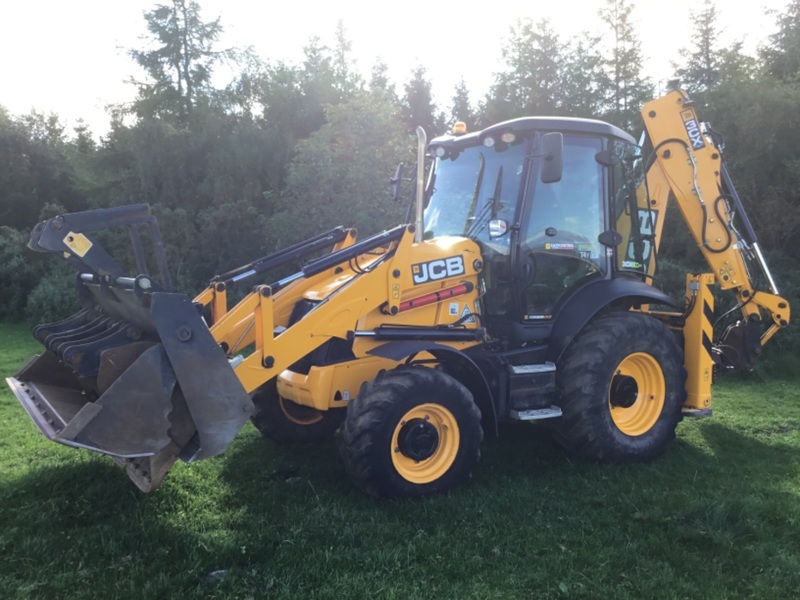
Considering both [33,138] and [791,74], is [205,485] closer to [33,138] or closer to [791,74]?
[791,74]

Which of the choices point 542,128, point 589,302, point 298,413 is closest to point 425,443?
point 298,413

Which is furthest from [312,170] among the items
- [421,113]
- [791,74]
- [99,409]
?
[421,113]

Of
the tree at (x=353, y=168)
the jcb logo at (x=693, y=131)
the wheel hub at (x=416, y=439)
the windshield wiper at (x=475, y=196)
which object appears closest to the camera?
the wheel hub at (x=416, y=439)

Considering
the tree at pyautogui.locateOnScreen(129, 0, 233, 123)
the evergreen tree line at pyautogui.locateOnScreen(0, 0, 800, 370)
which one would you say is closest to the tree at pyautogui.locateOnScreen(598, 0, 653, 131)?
the evergreen tree line at pyautogui.locateOnScreen(0, 0, 800, 370)

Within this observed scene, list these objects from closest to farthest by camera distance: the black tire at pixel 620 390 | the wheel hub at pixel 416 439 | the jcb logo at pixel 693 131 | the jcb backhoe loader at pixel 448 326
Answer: the jcb backhoe loader at pixel 448 326
the wheel hub at pixel 416 439
the black tire at pixel 620 390
the jcb logo at pixel 693 131

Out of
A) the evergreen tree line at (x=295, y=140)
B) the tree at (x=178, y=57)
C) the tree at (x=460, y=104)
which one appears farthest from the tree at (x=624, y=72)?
the tree at (x=178, y=57)

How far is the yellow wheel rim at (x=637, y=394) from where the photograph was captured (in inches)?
215

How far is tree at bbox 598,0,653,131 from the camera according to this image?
792 inches

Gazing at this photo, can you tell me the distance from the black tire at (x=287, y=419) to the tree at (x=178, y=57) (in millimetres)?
18887

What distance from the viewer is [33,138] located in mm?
27750

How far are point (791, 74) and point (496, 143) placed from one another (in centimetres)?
1332

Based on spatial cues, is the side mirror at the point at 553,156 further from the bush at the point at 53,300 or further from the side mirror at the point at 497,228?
the bush at the point at 53,300

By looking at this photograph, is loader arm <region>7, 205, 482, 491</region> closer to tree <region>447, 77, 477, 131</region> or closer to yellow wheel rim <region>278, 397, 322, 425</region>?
yellow wheel rim <region>278, 397, 322, 425</region>

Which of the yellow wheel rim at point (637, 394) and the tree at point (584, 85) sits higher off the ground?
the tree at point (584, 85)
